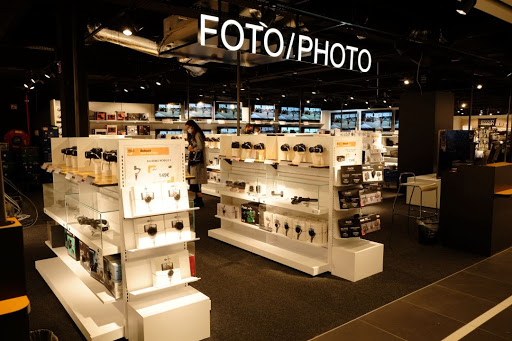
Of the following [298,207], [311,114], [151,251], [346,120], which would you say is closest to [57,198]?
[151,251]

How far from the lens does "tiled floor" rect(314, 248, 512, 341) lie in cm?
325

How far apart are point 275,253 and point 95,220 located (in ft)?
8.75

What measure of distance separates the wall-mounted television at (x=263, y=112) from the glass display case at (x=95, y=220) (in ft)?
41.8

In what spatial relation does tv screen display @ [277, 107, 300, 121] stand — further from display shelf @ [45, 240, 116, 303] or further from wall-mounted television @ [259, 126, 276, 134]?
display shelf @ [45, 240, 116, 303]

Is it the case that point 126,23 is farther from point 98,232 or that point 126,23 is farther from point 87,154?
point 98,232

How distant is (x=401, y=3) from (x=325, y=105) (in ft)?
50.3

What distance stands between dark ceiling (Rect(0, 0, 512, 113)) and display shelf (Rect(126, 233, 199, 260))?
2954 millimetres

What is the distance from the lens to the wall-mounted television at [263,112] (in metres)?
16.3

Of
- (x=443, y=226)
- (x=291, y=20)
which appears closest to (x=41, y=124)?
(x=291, y=20)

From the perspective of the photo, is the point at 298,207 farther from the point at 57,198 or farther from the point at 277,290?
the point at 57,198

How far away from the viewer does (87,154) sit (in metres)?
3.66

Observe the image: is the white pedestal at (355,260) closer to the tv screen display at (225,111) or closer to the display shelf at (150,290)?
the display shelf at (150,290)

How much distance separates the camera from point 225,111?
601 inches

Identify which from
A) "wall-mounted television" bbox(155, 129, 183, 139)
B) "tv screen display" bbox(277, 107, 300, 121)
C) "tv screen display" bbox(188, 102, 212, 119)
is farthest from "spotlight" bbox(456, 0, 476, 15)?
"tv screen display" bbox(277, 107, 300, 121)
